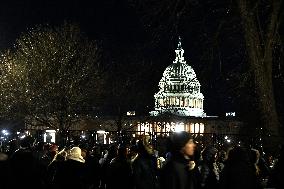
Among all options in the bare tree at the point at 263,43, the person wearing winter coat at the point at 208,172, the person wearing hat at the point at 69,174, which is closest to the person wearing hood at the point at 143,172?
the person wearing hat at the point at 69,174

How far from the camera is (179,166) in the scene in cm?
643

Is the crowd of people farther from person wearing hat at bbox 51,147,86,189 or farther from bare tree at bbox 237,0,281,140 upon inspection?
bare tree at bbox 237,0,281,140

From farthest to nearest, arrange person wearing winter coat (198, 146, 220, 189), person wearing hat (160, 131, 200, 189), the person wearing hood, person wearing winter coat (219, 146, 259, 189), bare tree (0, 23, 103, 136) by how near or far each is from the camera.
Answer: bare tree (0, 23, 103, 136), person wearing winter coat (198, 146, 220, 189), the person wearing hood, person wearing winter coat (219, 146, 259, 189), person wearing hat (160, 131, 200, 189)

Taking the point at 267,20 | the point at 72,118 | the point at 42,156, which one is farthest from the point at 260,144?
the point at 72,118

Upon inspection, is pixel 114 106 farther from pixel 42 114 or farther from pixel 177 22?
pixel 177 22

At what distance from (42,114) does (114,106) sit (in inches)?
789

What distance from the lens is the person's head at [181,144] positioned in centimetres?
662

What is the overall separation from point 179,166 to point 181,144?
0.31 m

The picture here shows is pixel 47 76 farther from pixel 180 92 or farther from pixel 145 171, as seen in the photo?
pixel 180 92

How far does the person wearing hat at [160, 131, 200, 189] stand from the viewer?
251 inches

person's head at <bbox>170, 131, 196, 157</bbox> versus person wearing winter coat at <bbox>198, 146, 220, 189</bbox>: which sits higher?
person's head at <bbox>170, 131, 196, 157</bbox>

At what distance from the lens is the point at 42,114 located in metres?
41.6

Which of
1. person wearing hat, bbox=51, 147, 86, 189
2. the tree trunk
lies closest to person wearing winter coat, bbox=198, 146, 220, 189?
person wearing hat, bbox=51, 147, 86, 189

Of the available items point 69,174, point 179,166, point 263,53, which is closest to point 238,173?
point 179,166
